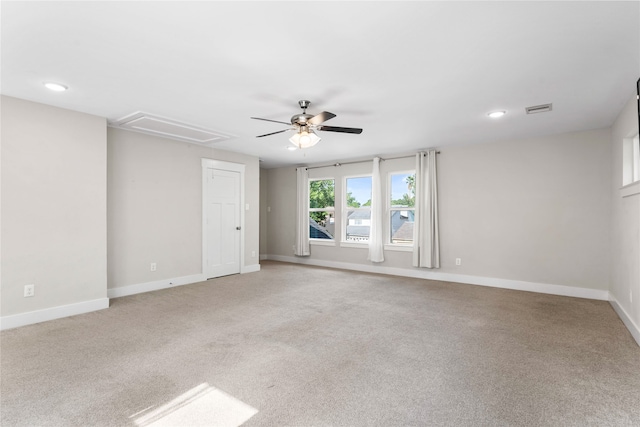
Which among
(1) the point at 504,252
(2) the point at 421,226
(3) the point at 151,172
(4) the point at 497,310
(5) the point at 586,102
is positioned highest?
(5) the point at 586,102

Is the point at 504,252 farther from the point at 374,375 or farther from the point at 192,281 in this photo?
the point at 192,281

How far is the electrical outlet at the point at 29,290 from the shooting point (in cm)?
356

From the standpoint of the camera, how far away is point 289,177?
8.21m

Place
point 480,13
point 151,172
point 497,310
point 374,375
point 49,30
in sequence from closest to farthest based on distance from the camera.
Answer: point 480,13
point 49,30
point 374,375
point 497,310
point 151,172

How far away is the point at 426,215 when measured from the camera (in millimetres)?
5965

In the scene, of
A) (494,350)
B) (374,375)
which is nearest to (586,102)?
(494,350)

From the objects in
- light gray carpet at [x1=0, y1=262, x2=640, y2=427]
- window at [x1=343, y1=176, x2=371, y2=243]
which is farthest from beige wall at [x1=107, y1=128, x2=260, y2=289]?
window at [x1=343, y1=176, x2=371, y2=243]

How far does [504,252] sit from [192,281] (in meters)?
5.35

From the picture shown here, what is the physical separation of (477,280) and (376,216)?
218 cm

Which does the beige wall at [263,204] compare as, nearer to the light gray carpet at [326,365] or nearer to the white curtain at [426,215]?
the white curtain at [426,215]

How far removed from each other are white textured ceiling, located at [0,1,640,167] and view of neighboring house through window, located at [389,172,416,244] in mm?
2307

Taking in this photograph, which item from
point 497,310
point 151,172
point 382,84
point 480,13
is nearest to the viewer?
point 480,13

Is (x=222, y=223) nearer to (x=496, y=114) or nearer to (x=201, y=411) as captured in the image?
(x=201, y=411)

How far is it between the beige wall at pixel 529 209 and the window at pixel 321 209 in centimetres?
185
